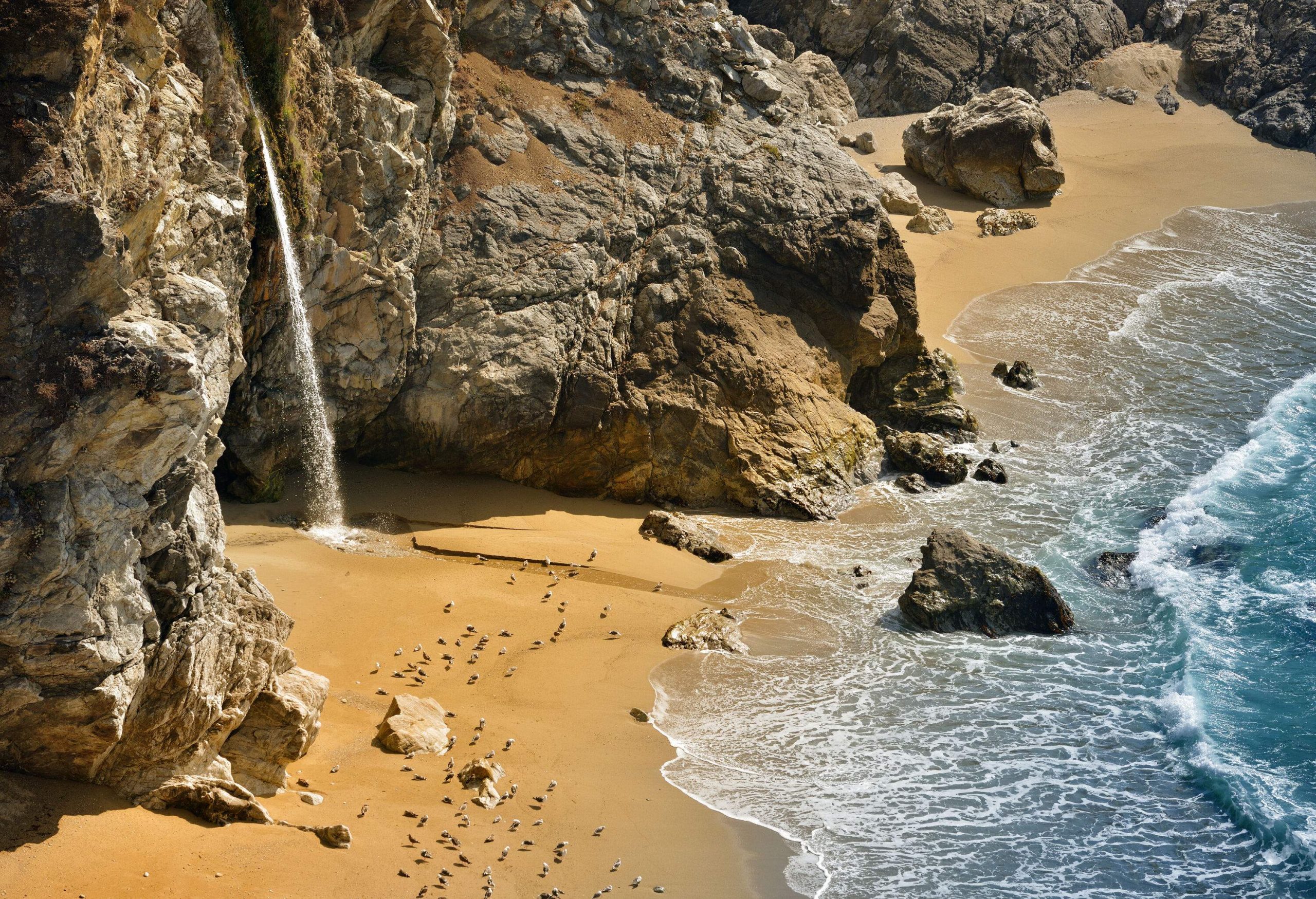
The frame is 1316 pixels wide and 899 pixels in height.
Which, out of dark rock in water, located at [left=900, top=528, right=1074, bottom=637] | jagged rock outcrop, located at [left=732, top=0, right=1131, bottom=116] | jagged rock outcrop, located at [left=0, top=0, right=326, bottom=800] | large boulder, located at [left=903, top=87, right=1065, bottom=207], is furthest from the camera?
jagged rock outcrop, located at [left=732, top=0, right=1131, bottom=116]

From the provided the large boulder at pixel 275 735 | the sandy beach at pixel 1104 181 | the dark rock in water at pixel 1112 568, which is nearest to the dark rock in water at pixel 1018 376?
the sandy beach at pixel 1104 181

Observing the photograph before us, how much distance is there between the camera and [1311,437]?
17781 mm

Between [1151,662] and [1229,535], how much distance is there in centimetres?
375

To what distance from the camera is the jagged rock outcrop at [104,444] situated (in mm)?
6281

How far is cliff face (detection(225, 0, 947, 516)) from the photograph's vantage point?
43.1 ft

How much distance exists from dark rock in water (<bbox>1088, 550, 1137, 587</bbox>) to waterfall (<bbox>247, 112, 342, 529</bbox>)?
30.5ft

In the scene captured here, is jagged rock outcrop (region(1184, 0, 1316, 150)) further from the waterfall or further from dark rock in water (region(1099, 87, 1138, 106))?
the waterfall

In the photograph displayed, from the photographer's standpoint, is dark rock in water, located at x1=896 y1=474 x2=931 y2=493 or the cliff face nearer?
the cliff face

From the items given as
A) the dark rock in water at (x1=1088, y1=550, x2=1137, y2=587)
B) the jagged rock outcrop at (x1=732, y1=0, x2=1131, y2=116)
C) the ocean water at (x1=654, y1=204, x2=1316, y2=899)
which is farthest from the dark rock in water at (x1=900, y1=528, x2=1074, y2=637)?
the jagged rock outcrop at (x1=732, y1=0, x2=1131, y2=116)

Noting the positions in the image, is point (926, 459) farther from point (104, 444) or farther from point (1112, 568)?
point (104, 444)

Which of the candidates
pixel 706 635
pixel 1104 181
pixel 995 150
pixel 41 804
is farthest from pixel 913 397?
pixel 1104 181

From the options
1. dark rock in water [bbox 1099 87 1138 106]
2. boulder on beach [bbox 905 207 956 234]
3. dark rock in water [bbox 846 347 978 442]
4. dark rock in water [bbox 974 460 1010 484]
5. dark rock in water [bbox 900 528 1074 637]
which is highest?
dark rock in water [bbox 1099 87 1138 106]

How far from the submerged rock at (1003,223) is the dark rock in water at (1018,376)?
8.31 meters

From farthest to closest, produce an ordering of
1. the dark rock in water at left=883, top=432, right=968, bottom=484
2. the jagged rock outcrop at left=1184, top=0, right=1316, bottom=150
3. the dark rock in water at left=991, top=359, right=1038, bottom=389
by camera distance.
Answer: the jagged rock outcrop at left=1184, top=0, right=1316, bottom=150, the dark rock in water at left=991, top=359, right=1038, bottom=389, the dark rock in water at left=883, top=432, right=968, bottom=484
